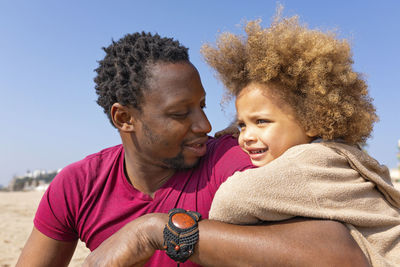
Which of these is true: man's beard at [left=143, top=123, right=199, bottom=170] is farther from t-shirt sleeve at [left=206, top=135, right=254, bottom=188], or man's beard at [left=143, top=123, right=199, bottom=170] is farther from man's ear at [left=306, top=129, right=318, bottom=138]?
man's ear at [left=306, top=129, right=318, bottom=138]

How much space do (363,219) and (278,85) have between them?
94cm

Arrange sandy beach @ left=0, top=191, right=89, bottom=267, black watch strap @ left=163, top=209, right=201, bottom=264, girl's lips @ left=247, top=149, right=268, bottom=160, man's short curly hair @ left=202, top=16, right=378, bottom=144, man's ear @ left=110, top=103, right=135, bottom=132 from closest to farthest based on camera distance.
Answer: black watch strap @ left=163, top=209, right=201, bottom=264 < man's short curly hair @ left=202, top=16, right=378, bottom=144 < girl's lips @ left=247, top=149, right=268, bottom=160 < man's ear @ left=110, top=103, right=135, bottom=132 < sandy beach @ left=0, top=191, right=89, bottom=267

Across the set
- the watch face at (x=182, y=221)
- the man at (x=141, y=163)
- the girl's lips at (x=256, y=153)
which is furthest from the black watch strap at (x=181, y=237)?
the girl's lips at (x=256, y=153)

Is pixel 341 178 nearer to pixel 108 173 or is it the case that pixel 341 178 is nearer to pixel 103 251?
pixel 103 251

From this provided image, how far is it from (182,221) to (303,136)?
955 millimetres

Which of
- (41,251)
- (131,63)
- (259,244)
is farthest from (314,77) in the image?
(41,251)

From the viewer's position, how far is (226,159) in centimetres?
242

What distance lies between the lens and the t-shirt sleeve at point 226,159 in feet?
7.49

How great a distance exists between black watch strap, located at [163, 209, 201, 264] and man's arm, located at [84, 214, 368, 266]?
0.03 meters

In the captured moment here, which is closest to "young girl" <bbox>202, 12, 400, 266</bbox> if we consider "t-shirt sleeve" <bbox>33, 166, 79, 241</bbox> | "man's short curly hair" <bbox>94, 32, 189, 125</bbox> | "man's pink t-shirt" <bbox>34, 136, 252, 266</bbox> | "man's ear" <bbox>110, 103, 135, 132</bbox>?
"man's pink t-shirt" <bbox>34, 136, 252, 266</bbox>

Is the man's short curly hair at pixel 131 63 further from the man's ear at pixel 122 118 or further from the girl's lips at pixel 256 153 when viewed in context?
the girl's lips at pixel 256 153

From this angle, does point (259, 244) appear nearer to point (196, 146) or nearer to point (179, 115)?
point (196, 146)

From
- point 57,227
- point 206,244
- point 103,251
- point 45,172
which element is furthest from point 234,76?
point 45,172

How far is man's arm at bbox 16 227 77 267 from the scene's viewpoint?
2636 mm
